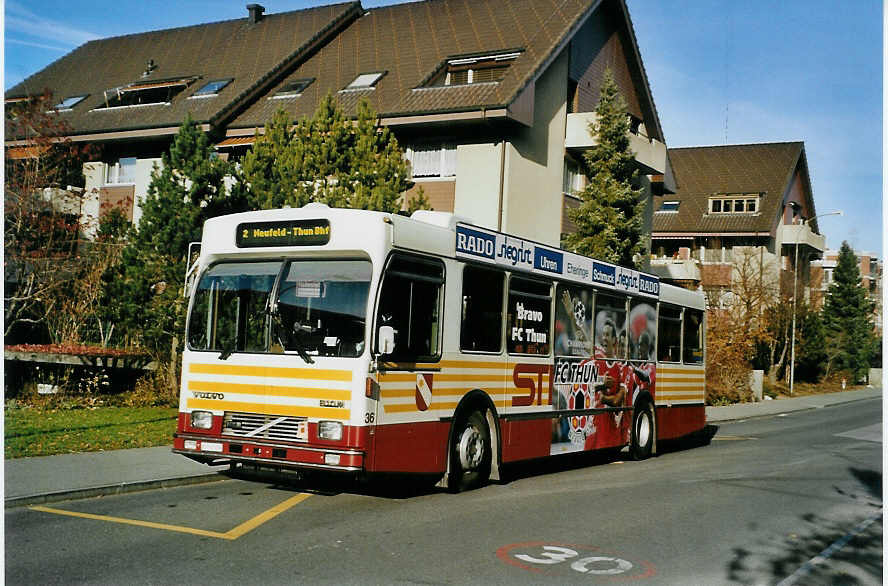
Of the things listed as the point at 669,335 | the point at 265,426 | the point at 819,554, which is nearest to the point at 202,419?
the point at 265,426

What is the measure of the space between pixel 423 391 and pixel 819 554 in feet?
13.7

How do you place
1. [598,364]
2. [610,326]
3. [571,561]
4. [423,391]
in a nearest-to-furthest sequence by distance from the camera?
[571,561] → [423,391] → [598,364] → [610,326]

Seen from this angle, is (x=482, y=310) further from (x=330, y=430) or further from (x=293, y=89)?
(x=293, y=89)

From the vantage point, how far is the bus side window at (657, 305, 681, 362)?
16906 millimetres

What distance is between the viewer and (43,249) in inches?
790

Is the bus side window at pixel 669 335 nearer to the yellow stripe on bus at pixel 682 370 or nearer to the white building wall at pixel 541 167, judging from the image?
the yellow stripe on bus at pixel 682 370

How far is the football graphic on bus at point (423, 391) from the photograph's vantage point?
10.0 meters

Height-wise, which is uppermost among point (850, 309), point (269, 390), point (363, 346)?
point (850, 309)

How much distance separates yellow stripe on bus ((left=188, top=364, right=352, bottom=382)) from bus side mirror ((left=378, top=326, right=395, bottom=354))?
1.32 feet

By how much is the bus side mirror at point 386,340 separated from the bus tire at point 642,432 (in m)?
7.60

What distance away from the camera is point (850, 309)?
2741 inches

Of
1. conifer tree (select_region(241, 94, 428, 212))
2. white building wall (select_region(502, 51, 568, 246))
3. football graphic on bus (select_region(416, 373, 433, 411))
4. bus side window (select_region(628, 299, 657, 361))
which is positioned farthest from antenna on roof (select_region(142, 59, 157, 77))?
football graphic on bus (select_region(416, 373, 433, 411))

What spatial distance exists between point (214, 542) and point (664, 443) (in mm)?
14532

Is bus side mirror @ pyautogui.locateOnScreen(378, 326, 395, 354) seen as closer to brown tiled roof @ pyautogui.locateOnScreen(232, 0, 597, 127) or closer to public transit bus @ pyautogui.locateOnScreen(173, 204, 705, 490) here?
public transit bus @ pyautogui.locateOnScreen(173, 204, 705, 490)
